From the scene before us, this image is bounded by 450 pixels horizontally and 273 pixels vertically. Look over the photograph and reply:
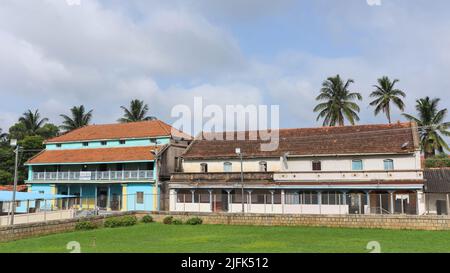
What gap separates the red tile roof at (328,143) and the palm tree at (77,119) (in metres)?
28.5

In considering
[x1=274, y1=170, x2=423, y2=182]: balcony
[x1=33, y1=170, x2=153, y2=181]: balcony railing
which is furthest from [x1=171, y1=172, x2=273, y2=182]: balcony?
[x1=33, y1=170, x2=153, y2=181]: balcony railing

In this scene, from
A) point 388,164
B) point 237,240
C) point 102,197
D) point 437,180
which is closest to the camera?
point 237,240

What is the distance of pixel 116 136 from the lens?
141 feet

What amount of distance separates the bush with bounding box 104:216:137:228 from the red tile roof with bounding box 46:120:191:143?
12.7m

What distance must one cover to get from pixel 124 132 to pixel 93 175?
5710 millimetres

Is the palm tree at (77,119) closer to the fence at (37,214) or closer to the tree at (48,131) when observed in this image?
the tree at (48,131)

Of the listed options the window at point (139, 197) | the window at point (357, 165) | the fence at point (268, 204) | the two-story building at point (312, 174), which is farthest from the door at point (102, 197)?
the window at point (357, 165)

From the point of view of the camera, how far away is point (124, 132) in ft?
143

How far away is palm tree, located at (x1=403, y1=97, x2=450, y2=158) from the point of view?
45.1 metres

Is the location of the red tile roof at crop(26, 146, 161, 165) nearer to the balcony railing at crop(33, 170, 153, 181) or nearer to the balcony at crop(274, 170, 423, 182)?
Result: the balcony railing at crop(33, 170, 153, 181)

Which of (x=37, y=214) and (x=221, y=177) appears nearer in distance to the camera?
(x=37, y=214)

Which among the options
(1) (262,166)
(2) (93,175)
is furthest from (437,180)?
(2) (93,175)

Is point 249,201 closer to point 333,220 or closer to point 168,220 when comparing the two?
point 168,220

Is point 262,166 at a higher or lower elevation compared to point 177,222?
higher
